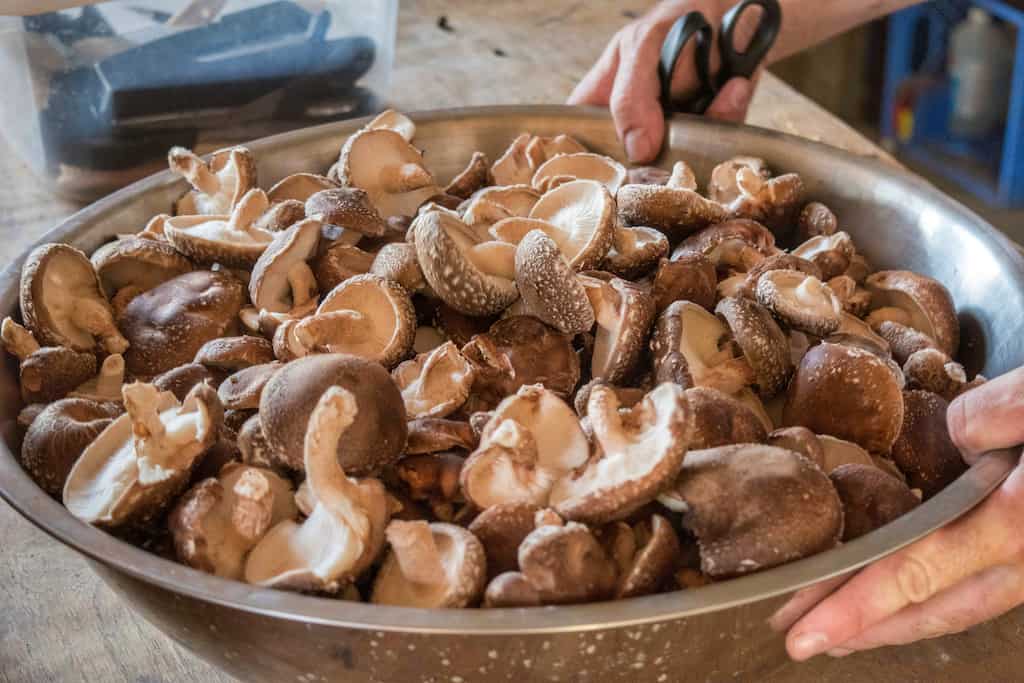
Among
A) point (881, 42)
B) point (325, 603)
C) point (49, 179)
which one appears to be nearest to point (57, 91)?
point (49, 179)

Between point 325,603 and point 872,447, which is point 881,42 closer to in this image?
point 872,447

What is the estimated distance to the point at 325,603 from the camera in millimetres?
685

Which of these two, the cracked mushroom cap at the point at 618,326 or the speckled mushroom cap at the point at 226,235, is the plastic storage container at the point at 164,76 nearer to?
the speckled mushroom cap at the point at 226,235

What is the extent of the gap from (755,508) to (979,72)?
3.15m

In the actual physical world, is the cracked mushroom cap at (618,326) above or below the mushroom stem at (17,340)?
above

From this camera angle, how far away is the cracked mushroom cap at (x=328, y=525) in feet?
2.47

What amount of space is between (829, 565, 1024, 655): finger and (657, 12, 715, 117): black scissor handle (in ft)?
2.84

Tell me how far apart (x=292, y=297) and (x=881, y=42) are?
11.2ft

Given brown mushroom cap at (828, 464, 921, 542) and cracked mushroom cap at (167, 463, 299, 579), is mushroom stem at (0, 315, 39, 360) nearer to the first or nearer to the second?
cracked mushroom cap at (167, 463, 299, 579)

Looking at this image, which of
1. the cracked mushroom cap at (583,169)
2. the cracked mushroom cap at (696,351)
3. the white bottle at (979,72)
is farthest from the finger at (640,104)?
the white bottle at (979,72)

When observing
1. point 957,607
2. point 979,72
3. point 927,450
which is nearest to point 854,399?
point 927,450

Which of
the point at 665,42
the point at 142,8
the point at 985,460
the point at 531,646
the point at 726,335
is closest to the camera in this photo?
the point at 531,646

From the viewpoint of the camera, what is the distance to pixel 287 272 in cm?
109

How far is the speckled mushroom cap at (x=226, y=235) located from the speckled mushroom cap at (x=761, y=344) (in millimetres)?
513
